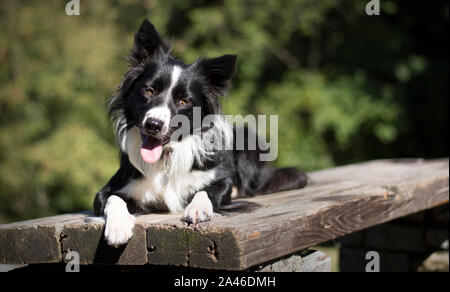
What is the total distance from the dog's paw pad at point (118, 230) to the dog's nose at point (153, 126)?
1.81 feet

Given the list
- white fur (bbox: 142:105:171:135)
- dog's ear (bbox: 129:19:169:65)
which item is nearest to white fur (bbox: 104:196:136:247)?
white fur (bbox: 142:105:171:135)

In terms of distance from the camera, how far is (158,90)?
270cm

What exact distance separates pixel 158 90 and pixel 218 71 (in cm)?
45

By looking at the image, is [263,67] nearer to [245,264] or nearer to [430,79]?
[430,79]

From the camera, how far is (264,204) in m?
2.78

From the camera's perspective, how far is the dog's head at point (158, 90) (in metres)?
2.60

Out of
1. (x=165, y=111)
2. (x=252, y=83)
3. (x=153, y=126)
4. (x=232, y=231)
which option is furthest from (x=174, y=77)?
(x=252, y=83)

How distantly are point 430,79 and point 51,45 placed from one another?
709 centimetres

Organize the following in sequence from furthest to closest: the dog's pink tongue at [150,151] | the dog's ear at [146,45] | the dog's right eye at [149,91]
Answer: the dog's ear at [146,45], the dog's right eye at [149,91], the dog's pink tongue at [150,151]

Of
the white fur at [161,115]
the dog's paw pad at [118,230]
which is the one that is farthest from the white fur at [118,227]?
the white fur at [161,115]

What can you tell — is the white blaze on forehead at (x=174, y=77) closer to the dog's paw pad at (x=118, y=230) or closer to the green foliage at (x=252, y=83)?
the dog's paw pad at (x=118, y=230)

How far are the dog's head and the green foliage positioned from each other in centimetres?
541

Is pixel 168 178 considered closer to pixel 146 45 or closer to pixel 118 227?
pixel 118 227
